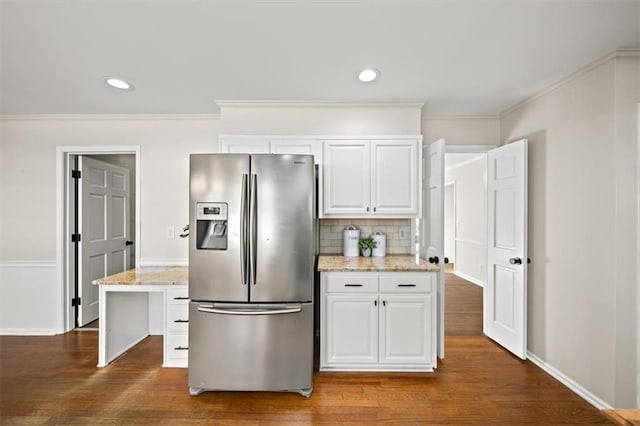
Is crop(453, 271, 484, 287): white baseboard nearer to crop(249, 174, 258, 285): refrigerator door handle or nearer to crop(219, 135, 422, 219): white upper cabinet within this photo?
crop(219, 135, 422, 219): white upper cabinet

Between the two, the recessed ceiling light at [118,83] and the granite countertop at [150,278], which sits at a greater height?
the recessed ceiling light at [118,83]

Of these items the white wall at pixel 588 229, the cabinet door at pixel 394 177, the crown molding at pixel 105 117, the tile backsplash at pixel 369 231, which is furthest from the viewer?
the crown molding at pixel 105 117

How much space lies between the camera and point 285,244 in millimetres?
2467

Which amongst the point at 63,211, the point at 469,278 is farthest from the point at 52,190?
the point at 469,278

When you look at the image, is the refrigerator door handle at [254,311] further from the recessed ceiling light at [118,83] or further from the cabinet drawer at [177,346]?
the recessed ceiling light at [118,83]

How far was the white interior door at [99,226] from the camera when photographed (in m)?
3.82

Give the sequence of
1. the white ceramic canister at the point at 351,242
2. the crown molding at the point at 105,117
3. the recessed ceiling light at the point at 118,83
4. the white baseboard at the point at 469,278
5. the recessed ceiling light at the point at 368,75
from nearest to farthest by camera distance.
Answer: the recessed ceiling light at the point at 368,75 < the recessed ceiling light at the point at 118,83 < the white ceramic canister at the point at 351,242 < the crown molding at the point at 105,117 < the white baseboard at the point at 469,278

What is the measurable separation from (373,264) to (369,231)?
0.65 meters

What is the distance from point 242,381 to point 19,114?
3918 millimetres

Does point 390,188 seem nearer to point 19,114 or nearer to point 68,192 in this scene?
point 68,192

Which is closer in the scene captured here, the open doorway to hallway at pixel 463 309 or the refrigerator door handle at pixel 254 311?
the refrigerator door handle at pixel 254 311

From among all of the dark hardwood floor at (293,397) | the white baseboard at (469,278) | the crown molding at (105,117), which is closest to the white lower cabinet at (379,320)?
the dark hardwood floor at (293,397)

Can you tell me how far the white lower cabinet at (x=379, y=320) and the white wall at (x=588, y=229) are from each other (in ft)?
3.50

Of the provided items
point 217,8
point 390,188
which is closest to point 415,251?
point 390,188
